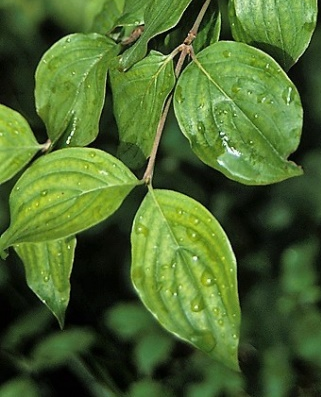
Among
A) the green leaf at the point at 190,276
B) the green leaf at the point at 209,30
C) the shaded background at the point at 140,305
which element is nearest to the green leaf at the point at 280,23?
the green leaf at the point at 209,30

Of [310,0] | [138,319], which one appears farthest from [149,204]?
[138,319]

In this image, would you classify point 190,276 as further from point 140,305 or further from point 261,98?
point 140,305

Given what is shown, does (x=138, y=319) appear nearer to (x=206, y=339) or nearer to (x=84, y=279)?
(x=84, y=279)

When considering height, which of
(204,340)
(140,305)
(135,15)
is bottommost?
(140,305)

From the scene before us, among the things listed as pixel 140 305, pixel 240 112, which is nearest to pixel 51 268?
pixel 240 112

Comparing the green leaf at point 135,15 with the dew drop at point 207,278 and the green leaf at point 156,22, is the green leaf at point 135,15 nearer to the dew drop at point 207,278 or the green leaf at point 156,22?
the green leaf at point 156,22

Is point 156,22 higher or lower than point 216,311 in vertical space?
higher
